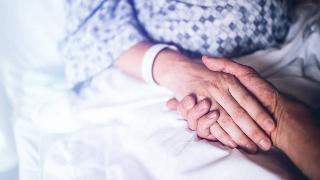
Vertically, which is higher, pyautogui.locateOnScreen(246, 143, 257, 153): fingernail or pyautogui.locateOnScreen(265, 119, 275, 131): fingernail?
pyautogui.locateOnScreen(265, 119, 275, 131): fingernail

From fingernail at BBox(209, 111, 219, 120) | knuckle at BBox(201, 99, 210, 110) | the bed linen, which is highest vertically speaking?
knuckle at BBox(201, 99, 210, 110)

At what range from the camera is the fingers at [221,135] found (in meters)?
0.66

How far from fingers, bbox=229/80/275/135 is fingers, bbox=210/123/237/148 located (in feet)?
0.21

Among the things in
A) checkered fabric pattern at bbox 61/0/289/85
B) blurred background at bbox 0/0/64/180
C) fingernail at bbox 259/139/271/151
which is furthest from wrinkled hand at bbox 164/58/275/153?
blurred background at bbox 0/0/64/180

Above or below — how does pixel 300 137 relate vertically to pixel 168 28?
below

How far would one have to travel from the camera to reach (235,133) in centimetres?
65

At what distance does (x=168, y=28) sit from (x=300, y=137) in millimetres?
444

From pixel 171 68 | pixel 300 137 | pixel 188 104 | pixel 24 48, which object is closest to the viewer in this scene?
pixel 300 137

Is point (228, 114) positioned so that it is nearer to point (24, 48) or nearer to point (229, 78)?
point (229, 78)

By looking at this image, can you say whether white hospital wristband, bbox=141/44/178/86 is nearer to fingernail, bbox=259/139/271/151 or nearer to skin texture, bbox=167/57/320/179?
skin texture, bbox=167/57/320/179

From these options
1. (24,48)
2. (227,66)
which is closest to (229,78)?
(227,66)

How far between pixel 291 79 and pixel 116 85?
18.0 inches

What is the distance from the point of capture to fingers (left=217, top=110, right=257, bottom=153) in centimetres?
64

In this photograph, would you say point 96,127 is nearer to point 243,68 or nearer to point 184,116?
point 184,116
